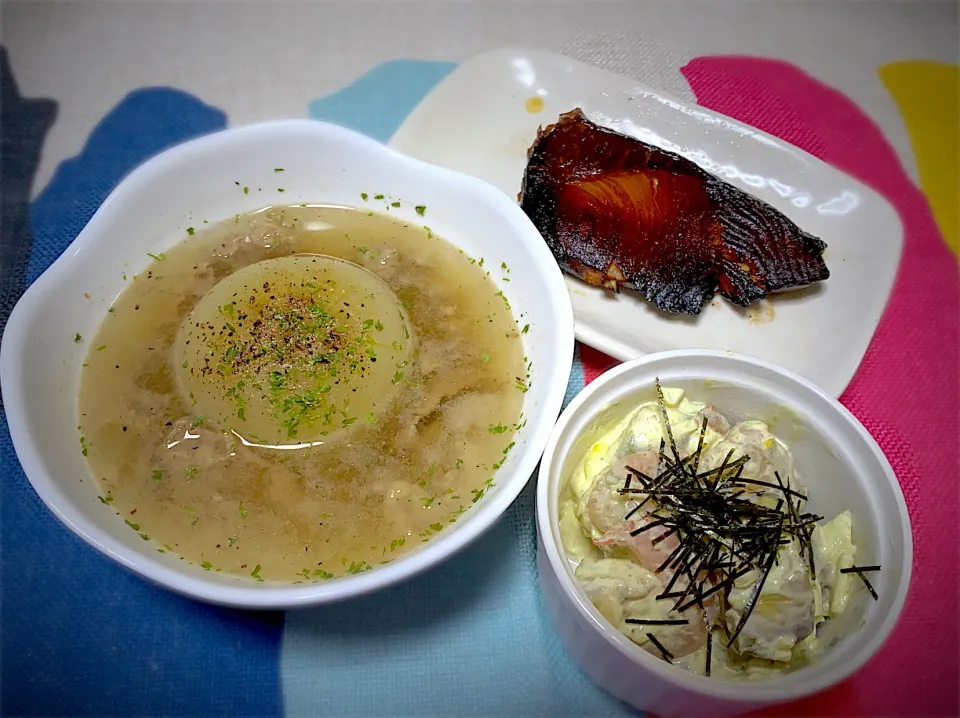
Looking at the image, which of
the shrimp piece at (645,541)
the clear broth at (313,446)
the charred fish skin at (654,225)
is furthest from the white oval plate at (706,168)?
the shrimp piece at (645,541)

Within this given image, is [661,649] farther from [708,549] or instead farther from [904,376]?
[904,376]

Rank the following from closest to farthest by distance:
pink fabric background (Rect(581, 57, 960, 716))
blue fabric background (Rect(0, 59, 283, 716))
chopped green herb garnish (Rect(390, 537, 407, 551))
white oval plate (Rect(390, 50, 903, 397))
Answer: chopped green herb garnish (Rect(390, 537, 407, 551))
blue fabric background (Rect(0, 59, 283, 716))
pink fabric background (Rect(581, 57, 960, 716))
white oval plate (Rect(390, 50, 903, 397))

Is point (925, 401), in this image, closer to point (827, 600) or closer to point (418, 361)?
point (827, 600)

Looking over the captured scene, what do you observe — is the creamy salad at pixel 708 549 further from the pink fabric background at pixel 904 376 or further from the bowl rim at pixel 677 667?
the pink fabric background at pixel 904 376

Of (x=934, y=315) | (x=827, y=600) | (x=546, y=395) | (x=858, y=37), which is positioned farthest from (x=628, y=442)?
(x=858, y=37)

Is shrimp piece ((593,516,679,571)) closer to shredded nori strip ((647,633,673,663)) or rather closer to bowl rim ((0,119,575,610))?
shredded nori strip ((647,633,673,663))

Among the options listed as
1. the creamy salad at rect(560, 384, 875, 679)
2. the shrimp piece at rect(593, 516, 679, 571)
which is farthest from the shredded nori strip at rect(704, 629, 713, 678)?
the shrimp piece at rect(593, 516, 679, 571)

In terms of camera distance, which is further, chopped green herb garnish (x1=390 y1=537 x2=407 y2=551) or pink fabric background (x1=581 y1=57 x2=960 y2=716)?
pink fabric background (x1=581 y1=57 x2=960 y2=716)
